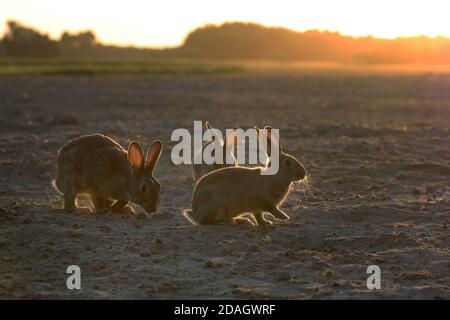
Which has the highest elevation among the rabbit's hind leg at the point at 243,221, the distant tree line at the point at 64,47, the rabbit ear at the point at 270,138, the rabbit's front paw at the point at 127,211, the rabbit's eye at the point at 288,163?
the distant tree line at the point at 64,47

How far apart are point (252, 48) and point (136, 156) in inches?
4536

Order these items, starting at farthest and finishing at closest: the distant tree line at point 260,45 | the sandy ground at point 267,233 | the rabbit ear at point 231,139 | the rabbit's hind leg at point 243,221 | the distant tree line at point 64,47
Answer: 1. the distant tree line at point 260,45
2. the distant tree line at point 64,47
3. the rabbit ear at point 231,139
4. the rabbit's hind leg at point 243,221
5. the sandy ground at point 267,233

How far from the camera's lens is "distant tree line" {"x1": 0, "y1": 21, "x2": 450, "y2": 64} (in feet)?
328

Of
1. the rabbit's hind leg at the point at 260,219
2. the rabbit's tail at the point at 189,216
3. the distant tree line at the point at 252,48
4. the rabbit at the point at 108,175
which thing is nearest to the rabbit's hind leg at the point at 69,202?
the rabbit at the point at 108,175

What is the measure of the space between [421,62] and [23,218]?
96715 mm

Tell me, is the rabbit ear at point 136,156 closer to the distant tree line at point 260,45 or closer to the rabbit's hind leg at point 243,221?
the rabbit's hind leg at point 243,221

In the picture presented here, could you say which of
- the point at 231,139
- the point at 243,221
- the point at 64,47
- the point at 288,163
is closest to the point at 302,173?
the point at 288,163

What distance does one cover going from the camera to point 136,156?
8891 mm

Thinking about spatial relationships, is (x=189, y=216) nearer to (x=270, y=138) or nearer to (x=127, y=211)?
(x=127, y=211)

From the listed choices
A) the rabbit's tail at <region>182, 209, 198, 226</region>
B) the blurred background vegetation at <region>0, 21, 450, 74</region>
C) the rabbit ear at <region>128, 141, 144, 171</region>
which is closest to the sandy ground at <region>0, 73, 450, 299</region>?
the rabbit's tail at <region>182, 209, 198, 226</region>

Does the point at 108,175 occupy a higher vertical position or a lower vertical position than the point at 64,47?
lower

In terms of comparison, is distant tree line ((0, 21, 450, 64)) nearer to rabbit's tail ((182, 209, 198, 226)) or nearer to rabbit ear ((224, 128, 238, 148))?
rabbit ear ((224, 128, 238, 148))

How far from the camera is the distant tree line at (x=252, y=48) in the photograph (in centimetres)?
9994

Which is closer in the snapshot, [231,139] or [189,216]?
[189,216]
